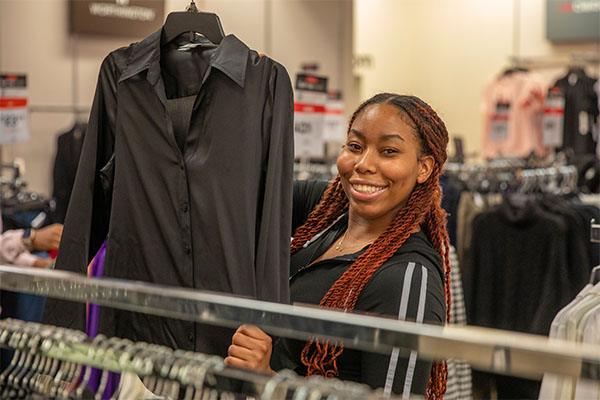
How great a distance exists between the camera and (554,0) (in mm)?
7715

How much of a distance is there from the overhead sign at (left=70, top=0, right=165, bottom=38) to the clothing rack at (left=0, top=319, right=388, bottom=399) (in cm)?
414

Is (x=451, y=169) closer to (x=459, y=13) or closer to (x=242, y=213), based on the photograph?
(x=242, y=213)

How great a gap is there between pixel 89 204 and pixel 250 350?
0.54m

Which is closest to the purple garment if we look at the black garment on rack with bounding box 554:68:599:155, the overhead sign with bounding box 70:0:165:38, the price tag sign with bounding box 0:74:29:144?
the price tag sign with bounding box 0:74:29:144

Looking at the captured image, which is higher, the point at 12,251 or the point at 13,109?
the point at 13,109

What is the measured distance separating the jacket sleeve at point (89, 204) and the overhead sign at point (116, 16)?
3483 millimetres

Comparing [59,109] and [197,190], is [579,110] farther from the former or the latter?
[197,190]

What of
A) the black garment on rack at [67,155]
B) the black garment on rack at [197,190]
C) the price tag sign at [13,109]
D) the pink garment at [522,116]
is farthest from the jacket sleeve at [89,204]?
the pink garment at [522,116]

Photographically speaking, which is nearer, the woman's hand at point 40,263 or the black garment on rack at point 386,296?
the black garment on rack at point 386,296

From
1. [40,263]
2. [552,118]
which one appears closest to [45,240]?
[40,263]

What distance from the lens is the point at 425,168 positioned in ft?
6.20

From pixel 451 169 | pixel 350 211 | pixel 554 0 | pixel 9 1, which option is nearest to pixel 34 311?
pixel 350 211

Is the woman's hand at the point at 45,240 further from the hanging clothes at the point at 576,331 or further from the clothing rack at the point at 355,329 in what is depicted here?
the hanging clothes at the point at 576,331

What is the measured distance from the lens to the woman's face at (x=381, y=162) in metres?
1.83
